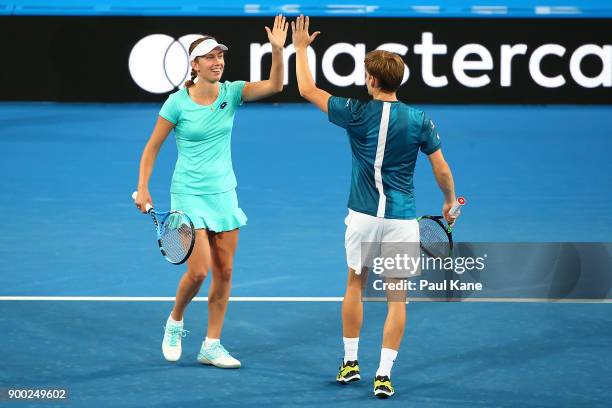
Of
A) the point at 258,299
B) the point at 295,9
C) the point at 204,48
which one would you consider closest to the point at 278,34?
the point at 204,48

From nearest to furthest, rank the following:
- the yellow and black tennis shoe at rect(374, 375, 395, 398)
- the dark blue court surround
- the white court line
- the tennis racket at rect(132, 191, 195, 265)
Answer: the yellow and black tennis shoe at rect(374, 375, 395, 398), the tennis racket at rect(132, 191, 195, 265), the white court line, the dark blue court surround

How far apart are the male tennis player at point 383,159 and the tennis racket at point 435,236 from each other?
0.18 m

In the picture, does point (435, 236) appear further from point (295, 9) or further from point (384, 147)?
point (295, 9)

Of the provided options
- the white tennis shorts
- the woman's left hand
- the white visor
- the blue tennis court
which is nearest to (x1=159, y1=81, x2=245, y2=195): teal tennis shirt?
the white visor

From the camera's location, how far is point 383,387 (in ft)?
22.1

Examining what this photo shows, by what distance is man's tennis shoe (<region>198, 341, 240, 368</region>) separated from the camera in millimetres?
7353

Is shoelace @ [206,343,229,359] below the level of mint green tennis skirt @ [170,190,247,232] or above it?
below

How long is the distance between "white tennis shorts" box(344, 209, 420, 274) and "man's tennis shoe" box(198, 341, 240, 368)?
1.05m

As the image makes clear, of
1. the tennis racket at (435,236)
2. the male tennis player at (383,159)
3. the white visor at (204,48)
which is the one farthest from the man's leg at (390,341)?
the white visor at (204,48)

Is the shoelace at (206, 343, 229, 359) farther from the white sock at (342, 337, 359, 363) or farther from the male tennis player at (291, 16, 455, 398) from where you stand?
the male tennis player at (291, 16, 455, 398)

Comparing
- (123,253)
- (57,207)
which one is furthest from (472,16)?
(123,253)

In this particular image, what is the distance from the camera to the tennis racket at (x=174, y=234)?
699 cm

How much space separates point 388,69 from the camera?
6.60 meters

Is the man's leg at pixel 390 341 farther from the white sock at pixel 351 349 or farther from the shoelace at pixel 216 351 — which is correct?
the shoelace at pixel 216 351
